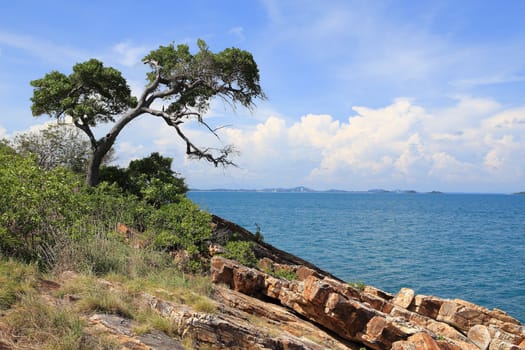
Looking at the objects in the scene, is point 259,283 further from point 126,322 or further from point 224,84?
point 224,84

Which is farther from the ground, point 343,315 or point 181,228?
point 181,228

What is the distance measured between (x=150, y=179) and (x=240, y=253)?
28.4 feet

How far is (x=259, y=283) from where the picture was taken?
12.4 meters

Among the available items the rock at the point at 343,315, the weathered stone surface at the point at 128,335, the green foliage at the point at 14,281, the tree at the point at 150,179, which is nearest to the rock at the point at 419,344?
the rock at the point at 343,315

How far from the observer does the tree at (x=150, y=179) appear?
1892 centimetres

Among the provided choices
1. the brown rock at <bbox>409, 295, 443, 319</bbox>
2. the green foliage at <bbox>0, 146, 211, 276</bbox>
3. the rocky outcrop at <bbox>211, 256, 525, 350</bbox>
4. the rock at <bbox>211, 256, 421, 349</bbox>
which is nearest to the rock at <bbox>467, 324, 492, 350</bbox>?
the rocky outcrop at <bbox>211, 256, 525, 350</bbox>

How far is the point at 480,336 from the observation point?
13.4 metres

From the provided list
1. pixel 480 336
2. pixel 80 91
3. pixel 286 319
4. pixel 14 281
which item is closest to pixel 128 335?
pixel 14 281

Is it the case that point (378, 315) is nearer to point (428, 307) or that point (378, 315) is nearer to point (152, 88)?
point (428, 307)

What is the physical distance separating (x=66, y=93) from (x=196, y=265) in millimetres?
14935

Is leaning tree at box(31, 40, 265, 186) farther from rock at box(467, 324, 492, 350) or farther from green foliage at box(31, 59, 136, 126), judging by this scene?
rock at box(467, 324, 492, 350)

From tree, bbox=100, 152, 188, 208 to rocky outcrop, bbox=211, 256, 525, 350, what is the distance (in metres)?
6.40

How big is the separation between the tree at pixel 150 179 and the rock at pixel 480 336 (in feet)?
43.7

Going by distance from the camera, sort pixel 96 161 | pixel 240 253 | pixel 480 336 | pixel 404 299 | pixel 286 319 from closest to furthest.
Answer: pixel 286 319, pixel 480 336, pixel 240 253, pixel 404 299, pixel 96 161
